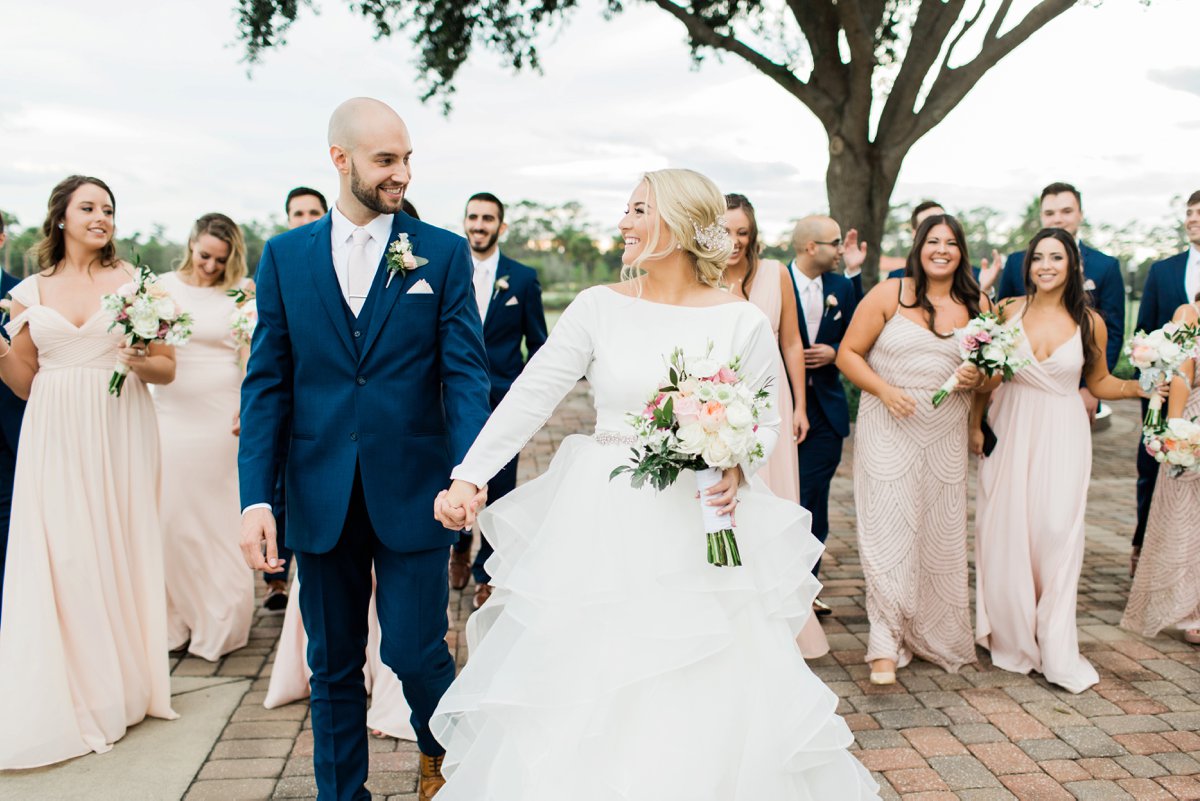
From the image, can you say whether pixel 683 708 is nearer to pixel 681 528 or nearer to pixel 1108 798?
pixel 681 528

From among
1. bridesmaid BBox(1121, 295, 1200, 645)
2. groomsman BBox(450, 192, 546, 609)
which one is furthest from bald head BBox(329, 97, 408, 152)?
bridesmaid BBox(1121, 295, 1200, 645)

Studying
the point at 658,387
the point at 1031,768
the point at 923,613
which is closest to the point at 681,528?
the point at 658,387

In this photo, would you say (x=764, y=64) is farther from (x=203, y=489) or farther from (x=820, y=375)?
(x=203, y=489)

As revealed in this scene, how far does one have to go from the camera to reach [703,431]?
273 cm

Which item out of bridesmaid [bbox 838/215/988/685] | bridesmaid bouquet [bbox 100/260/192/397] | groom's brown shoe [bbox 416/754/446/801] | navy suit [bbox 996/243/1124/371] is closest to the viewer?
groom's brown shoe [bbox 416/754/446/801]

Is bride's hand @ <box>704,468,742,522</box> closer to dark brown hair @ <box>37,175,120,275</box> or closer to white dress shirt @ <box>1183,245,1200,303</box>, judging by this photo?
dark brown hair @ <box>37,175,120,275</box>

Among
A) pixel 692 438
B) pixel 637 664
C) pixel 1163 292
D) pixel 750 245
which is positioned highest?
pixel 750 245

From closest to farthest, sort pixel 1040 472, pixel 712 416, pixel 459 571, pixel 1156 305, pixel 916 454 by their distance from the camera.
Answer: pixel 712 416
pixel 916 454
pixel 1040 472
pixel 459 571
pixel 1156 305

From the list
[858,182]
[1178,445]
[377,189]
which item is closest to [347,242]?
[377,189]

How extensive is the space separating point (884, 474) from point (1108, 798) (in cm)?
185

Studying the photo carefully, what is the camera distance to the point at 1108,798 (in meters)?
3.73

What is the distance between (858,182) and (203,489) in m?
9.92

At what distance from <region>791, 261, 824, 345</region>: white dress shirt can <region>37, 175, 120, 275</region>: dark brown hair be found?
394 centimetres

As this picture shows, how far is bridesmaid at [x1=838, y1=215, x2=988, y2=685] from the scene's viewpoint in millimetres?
5031
